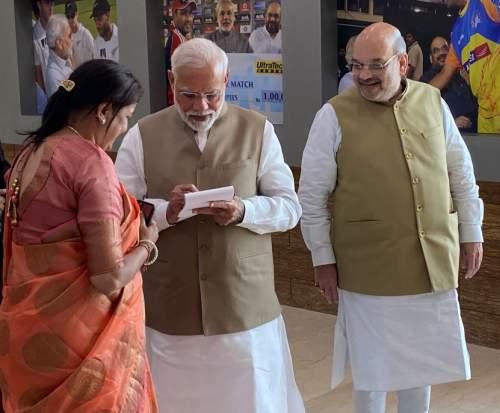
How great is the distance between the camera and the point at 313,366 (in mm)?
4387

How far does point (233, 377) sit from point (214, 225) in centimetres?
52

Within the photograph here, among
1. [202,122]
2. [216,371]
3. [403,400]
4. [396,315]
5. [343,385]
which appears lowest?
[343,385]

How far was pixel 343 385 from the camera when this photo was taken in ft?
13.4

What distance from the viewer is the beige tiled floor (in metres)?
3.78

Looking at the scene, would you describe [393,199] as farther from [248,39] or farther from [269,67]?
[248,39]

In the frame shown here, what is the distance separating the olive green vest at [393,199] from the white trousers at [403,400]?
0.41m

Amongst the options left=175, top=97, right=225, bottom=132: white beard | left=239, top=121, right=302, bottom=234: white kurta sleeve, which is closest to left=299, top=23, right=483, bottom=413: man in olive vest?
left=239, top=121, right=302, bottom=234: white kurta sleeve

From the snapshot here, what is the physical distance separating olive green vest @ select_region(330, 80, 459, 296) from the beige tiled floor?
42.1 inches

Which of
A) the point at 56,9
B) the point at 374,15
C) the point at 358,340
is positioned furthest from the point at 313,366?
the point at 56,9

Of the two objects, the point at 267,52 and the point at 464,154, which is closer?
the point at 464,154

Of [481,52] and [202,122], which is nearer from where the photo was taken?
[202,122]

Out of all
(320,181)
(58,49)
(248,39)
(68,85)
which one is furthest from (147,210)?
(58,49)

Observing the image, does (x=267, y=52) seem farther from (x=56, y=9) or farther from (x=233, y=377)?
(x=233, y=377)

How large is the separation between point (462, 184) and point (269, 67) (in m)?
2.65
